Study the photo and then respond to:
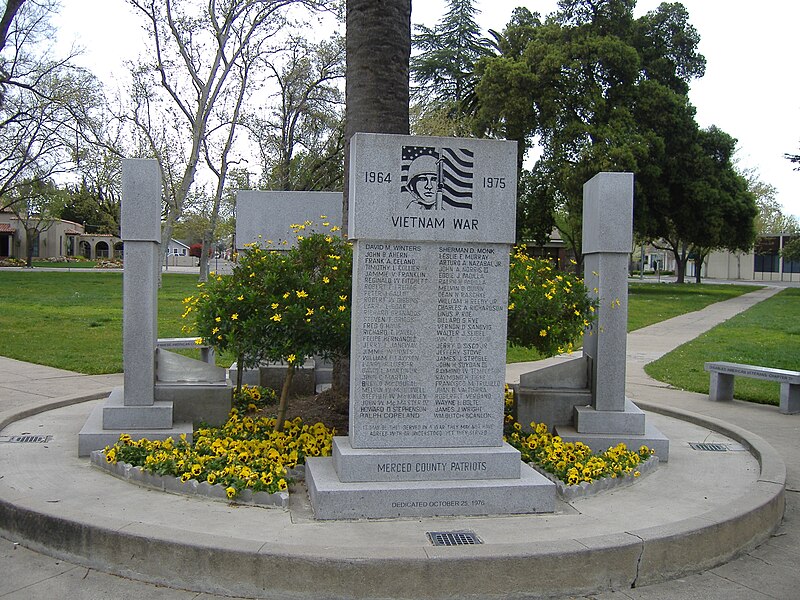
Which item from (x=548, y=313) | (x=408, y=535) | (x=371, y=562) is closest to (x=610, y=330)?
(x=548, y=313)

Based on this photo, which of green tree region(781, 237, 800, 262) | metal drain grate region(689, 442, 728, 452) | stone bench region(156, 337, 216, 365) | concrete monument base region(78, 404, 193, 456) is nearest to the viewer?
concrete monument base region(78, 404, 193, 456)

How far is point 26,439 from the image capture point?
6902 millimetres

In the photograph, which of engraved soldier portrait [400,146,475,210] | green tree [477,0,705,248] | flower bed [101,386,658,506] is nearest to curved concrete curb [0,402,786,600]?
flower bed [101,386,658,506]

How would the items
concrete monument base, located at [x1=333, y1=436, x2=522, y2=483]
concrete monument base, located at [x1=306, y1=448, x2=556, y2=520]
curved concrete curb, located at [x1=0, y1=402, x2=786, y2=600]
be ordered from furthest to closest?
1. concrete monument base, located at [x1=333, y1=436, x2=522, y2=483]
2. concrete monument base, located at [x1=306, y1=448, x2=556, y2=520]
3. curved concrete curb, located at [x1=0, y1=402, x2=786, y2=600]

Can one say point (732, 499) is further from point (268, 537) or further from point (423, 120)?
point (423, 120)

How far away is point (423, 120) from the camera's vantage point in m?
34.6

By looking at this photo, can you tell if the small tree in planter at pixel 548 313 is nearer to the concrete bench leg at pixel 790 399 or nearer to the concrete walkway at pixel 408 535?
the concrete walkway at pixel 408 535

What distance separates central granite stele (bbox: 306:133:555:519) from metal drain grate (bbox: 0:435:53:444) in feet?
9.76

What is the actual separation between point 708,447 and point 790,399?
10.3 ft

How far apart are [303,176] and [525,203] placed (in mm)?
12725

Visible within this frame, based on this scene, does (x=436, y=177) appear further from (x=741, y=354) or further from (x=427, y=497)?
(x=741, y=354)

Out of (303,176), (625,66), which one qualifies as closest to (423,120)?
(303,176)

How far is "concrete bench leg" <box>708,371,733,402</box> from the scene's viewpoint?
1049cm

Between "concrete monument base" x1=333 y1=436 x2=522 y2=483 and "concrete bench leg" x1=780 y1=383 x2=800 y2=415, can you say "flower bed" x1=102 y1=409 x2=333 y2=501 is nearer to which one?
"concrete monument base" x1=333 y1=436 x2=522 y2=483
